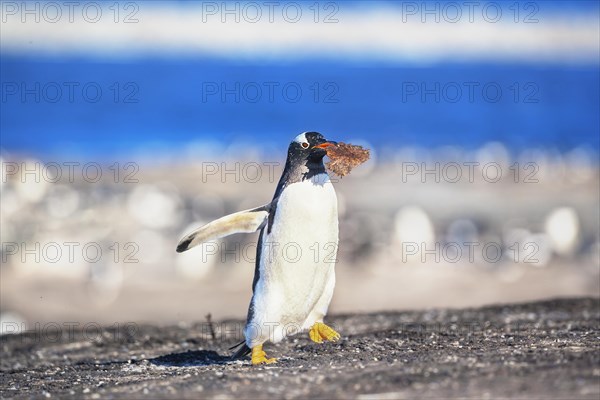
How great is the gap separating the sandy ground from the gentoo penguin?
29 centimetres

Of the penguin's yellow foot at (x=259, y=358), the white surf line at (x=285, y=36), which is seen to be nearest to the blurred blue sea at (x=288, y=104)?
the white surf line at (x=285, y=36)

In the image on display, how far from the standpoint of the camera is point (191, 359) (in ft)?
28.6

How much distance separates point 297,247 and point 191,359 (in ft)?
5.23

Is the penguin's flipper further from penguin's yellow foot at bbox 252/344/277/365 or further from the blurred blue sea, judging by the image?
the blurred blue sea

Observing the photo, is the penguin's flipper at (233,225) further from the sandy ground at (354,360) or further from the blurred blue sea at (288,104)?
the blurred blue sea at (288,104)

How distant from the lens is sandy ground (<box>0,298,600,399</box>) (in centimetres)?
609

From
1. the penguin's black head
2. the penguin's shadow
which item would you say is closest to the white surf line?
the penguin's shadow

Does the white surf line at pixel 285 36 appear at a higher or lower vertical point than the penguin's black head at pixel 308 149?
higher

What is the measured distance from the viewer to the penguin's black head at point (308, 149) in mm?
7750

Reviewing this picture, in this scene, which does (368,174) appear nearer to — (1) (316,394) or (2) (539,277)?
(2) (539,277)

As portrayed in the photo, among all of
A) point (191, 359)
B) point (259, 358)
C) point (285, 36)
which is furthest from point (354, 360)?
point (285, 36)

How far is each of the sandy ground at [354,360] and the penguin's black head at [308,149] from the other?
1355 millimetres

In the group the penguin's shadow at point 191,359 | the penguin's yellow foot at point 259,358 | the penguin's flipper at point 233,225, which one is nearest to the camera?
the penguin's yellow foot at point 259,358

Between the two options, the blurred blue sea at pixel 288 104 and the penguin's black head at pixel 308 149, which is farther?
the blurred blue sea at pixel 288 104
